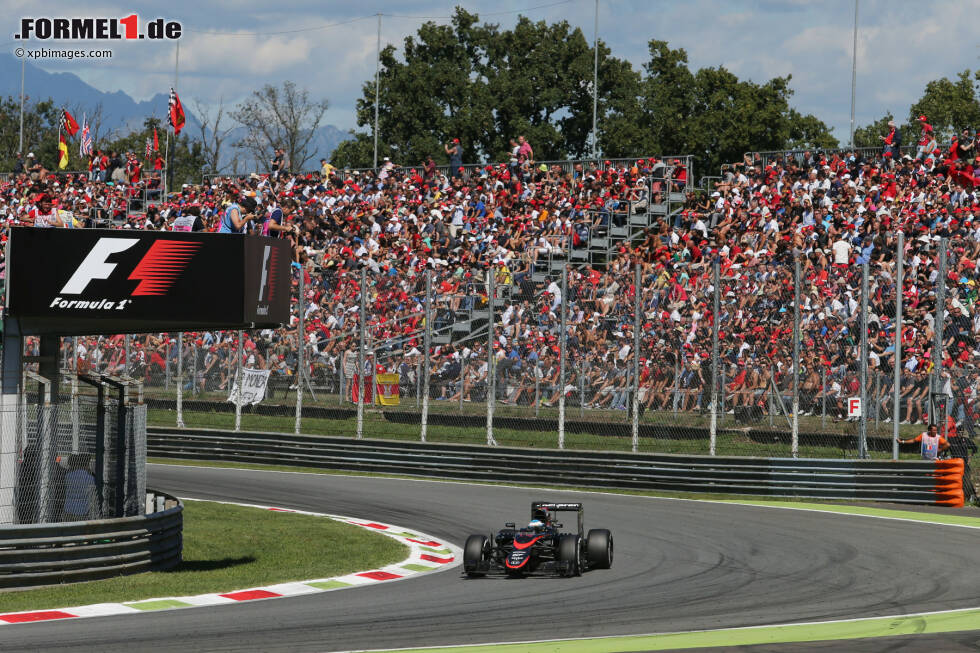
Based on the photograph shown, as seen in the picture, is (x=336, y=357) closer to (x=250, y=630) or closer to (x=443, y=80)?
(x=250, y=630)

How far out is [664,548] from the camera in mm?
15031

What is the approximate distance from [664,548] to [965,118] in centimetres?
5358

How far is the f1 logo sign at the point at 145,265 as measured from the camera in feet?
39.2

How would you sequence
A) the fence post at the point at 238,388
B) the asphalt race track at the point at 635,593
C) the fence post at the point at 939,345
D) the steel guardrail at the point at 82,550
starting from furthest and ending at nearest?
the fence post at the point at 238,388, the fence post at the point at 939,345, the steel guardrail at the point at 82,550, the asphalt race track at the point at 635,593

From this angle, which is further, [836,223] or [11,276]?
[836,223]

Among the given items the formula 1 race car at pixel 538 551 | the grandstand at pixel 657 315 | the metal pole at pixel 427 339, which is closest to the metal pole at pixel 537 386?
the grandstand at pixel 657 315

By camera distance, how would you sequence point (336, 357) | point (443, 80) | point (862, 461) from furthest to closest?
point (443, 80)
point (336, 357)
point (862, 461)

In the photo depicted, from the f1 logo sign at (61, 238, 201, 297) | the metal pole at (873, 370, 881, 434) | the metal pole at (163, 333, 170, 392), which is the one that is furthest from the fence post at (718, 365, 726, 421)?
the metal pole at (163, 333, 170, 392)

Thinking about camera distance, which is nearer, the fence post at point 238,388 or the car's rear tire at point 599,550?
the car's rear tire at point 599,550

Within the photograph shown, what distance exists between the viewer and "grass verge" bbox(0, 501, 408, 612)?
1153 cm

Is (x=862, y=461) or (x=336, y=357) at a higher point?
(x=336, y=357)

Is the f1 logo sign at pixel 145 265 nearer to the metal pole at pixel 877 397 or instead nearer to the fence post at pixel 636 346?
the fence post at pixel 636 346

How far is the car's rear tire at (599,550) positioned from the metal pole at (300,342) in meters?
12.5

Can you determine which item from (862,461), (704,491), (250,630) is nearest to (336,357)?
(704,491)
